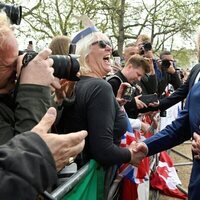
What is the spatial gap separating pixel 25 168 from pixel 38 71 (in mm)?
539

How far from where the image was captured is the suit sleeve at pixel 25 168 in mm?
968

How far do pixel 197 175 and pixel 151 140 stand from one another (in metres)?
0.57

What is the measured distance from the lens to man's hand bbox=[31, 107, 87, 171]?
112cm

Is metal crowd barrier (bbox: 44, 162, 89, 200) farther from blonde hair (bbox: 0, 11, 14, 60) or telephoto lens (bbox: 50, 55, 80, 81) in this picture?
blonde hair (bbox: 0, 11, 14, 60)

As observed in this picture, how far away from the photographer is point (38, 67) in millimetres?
1423

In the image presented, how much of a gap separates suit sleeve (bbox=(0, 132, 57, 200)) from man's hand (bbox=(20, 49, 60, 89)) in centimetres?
40

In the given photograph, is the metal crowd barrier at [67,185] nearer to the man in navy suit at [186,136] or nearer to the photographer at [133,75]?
the man in navy suit at [186,136]

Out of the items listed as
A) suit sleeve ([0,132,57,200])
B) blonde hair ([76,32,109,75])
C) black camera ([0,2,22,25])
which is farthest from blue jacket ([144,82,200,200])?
suit sleeve ([0,132,57,200])

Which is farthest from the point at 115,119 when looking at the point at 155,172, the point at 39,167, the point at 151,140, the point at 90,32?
the point at 155,172

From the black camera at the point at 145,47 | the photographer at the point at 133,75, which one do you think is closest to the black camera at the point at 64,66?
the photographer at the point at 133,75

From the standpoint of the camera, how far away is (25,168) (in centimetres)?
98

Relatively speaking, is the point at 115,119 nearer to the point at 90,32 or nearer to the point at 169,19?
the point at 90,32

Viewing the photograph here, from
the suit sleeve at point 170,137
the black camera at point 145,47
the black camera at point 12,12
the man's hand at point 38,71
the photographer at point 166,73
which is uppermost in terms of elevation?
the black camera at point 12,12

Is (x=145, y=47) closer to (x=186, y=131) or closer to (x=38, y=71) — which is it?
(x=186, y=131)
